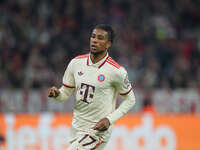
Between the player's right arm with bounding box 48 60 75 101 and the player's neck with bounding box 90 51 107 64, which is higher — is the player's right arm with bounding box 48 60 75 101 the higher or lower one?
the lower one

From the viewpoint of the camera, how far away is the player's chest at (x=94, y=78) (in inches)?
258

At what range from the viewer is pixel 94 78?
6.57 meters

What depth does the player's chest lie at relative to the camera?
6551 mm

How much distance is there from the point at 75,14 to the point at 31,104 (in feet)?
11.3

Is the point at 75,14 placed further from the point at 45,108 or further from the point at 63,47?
the point at 45,108

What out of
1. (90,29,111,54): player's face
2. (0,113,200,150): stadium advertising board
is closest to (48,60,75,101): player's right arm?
(90,29,111,54): player's face

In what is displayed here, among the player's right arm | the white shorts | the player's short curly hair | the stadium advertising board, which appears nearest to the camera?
the white shorts

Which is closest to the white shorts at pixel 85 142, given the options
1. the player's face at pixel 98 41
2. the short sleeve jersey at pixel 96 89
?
the short sleeve jersey at pixel 96 89

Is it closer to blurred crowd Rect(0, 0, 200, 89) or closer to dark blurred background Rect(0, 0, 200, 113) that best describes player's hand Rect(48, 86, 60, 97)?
dark blurred background Rect(0, 0, 200, 113)

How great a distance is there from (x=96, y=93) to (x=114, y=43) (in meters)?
8.29

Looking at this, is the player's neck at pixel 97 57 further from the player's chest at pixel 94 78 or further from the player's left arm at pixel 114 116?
the player's left arm at pixel 114 116

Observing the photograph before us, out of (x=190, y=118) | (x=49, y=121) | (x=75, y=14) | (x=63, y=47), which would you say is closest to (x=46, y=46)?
(x=63, y=47)

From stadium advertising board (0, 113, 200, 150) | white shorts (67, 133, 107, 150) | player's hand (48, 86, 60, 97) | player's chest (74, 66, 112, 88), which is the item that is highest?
player's chest (74, 66, 112, 88)

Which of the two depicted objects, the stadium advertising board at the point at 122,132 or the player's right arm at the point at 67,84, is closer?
the player's right arm at the point at 67,84
